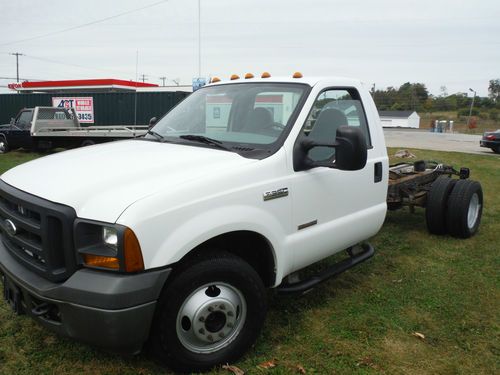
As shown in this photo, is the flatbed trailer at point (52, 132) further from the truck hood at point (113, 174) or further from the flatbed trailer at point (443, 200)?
the truck hood at point (113, 174)

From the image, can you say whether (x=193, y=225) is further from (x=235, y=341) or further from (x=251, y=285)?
(x=235, y=341)

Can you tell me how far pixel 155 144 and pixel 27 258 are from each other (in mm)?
1298

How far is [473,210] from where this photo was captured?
19.8 ft

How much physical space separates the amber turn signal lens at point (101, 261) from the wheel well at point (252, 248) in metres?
0.65

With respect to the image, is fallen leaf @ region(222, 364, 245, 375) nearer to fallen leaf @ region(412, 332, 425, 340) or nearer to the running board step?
the running board step

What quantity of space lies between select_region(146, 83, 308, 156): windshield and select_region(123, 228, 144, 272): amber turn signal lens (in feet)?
3.73

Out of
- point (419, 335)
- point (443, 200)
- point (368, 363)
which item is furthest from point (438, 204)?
point (368, 363)

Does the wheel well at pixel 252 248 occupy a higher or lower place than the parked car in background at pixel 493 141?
lower

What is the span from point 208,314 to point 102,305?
2.19ft

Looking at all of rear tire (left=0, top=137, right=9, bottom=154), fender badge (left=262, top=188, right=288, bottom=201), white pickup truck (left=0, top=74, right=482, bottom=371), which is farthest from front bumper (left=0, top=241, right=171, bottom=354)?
rear tire (left=0, top=137, right=9, bottom=154)

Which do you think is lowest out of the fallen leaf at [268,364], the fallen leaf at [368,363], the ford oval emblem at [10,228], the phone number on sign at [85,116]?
the fallen leaf at [368,363]

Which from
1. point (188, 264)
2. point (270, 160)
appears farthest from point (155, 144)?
point (188, 264)

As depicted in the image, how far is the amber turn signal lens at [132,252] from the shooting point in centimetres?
229

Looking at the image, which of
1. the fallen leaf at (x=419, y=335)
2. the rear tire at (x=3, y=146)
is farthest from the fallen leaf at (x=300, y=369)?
the rear tire at (x=3, y=146)
